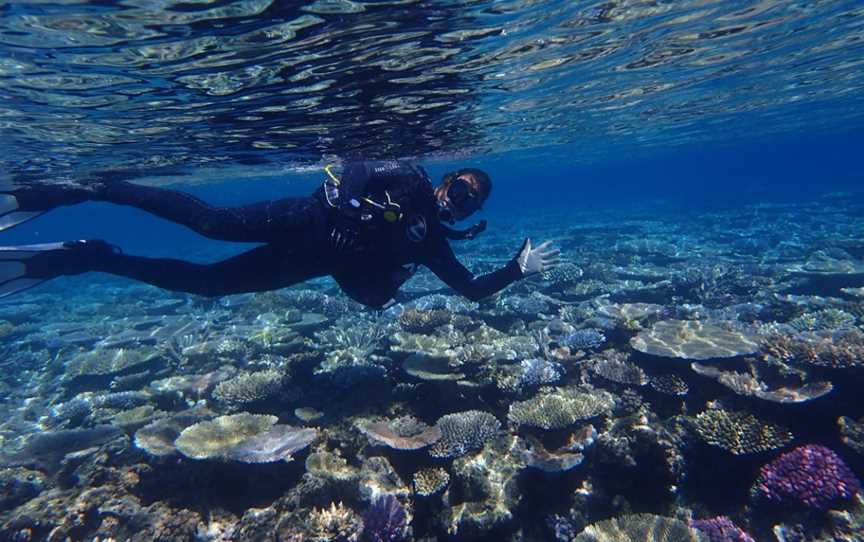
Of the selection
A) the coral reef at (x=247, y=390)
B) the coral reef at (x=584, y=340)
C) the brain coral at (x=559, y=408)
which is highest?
the coral reef at (x=247, y=390)

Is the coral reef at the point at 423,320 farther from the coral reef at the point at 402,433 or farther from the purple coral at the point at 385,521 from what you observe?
the purple coral at the point at 385,521

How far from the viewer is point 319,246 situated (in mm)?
6402

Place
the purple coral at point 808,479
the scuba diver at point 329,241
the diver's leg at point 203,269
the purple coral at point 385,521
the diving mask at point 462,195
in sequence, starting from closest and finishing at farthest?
the purple coral at point 808,479 → the purple coral at point 385,521 → the scuba diver at point 329,241 → the diving mask at point 462,195 → the diver's leg at point 203,269

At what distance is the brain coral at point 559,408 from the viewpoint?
6.22m

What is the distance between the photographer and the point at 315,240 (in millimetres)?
6383

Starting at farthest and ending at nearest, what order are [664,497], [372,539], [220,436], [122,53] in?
[122,53], [220,436], [664,497], [372,539]

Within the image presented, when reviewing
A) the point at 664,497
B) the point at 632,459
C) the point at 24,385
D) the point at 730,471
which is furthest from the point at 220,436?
the point at 24,385

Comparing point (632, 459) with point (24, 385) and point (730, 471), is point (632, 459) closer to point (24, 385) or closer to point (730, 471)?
point (730, 471)

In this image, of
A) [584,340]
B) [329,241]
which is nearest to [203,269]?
[329,241]

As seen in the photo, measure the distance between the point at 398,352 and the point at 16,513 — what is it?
5415mm

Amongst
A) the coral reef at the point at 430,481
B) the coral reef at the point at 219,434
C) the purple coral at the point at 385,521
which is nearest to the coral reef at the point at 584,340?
the coral reef at the point at 430,481

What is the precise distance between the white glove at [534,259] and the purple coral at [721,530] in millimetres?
3641

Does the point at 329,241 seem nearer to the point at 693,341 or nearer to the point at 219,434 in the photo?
the point at 219,434

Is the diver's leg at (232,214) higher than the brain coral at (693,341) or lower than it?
higher
